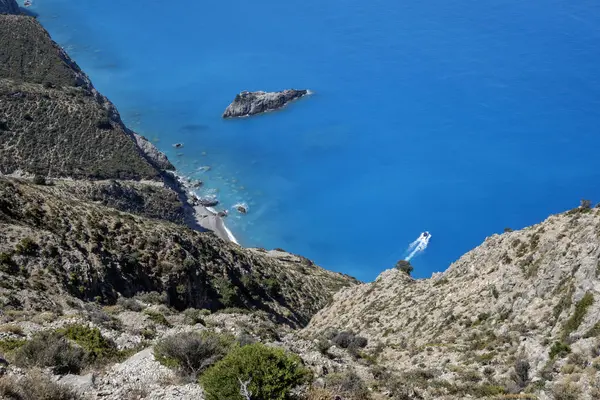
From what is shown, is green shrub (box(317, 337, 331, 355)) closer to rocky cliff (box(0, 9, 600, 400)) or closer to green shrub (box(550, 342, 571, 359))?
rocky cliff (box(0, 9, 600, 400))

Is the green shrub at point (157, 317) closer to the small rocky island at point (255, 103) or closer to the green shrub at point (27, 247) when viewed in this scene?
the green shrub at point (27, 247)

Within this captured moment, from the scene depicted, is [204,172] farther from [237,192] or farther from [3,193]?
[3,193]

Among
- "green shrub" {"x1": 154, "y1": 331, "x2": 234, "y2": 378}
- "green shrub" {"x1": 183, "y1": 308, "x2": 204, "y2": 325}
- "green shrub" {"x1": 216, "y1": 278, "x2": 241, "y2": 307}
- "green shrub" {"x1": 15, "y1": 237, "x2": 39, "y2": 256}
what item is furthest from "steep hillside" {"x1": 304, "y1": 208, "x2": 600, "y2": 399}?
"green shrub" {"x1": 15, "y1": 237, "x2": 39, "y2": 256}

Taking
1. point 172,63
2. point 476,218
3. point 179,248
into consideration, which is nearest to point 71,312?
point 179,248

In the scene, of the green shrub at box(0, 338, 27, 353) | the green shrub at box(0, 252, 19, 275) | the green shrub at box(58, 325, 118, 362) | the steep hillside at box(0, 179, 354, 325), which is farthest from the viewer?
the steep hillside at box(0, 179, 354, 325)

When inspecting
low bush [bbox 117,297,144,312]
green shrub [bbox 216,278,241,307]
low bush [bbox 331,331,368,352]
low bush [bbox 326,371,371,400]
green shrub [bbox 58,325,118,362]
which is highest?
green shrub [bbox 216,278,241,307]
